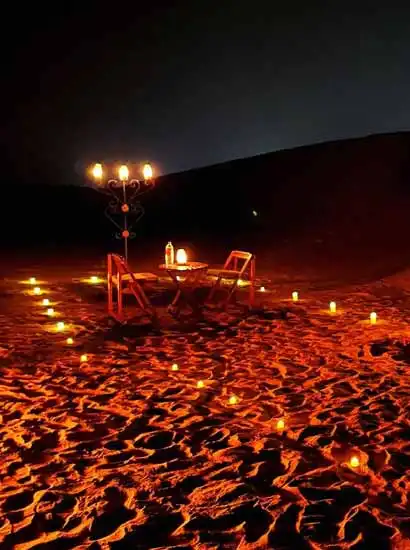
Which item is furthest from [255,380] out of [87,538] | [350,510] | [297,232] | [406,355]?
[297,232]

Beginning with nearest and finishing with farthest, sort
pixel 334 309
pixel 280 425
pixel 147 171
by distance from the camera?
1. pixel 280 425
2. pixel 147 171
3. pixel 334 309

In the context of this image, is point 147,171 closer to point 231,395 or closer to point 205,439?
point 231,395

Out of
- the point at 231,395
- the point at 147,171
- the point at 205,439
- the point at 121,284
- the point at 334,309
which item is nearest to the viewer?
the point at 205,439

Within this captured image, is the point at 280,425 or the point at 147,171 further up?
the point at 147,171

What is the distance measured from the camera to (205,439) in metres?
4.55

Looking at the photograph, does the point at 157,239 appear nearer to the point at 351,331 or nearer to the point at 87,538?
the point at 351,331

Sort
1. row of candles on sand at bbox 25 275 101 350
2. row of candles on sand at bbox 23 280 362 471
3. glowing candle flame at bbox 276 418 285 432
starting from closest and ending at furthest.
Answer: row of candles on sand at bbox 23 280 362 471, glowing candle flame at bbox 276 418 285 432, row of candles on sand at bbox 25 275 101 350

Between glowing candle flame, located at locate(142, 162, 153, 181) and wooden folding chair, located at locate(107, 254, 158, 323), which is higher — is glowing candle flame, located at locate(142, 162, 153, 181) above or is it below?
above

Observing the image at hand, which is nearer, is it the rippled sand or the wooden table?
the rippled sand

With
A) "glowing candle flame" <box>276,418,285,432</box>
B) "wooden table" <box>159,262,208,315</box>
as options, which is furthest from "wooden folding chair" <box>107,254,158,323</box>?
"glowing candle flame" <box>276,418,285,432</box>

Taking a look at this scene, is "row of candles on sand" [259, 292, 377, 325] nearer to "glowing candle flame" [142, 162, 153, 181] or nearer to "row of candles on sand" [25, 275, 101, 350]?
"glowing candle flame" [142, 162, 153, 181]

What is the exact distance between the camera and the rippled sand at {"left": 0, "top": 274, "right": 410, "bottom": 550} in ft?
11.1

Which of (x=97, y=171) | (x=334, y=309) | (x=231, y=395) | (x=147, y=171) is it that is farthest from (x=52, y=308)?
(x=231, y=395)

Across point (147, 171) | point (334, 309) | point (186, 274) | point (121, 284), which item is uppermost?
point (147, 171)
